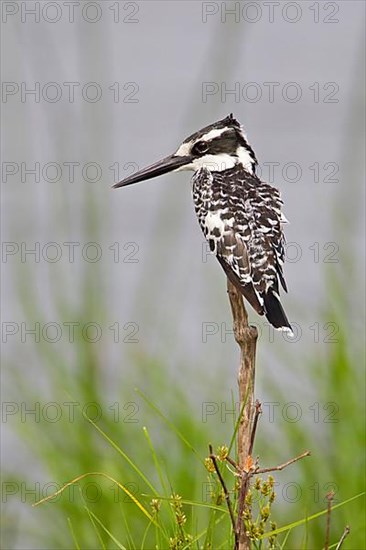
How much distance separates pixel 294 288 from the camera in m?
5.52

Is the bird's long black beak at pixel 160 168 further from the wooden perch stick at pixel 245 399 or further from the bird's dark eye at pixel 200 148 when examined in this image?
the wooden perch stick at pixel 245 399

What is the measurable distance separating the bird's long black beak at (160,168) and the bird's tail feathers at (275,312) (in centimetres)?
46

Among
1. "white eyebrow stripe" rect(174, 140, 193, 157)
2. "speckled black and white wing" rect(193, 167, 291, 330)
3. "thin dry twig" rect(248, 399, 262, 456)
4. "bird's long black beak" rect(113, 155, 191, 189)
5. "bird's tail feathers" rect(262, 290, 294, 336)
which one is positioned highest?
"white eyebrow stripe" rect(174, 140, 193, 157)

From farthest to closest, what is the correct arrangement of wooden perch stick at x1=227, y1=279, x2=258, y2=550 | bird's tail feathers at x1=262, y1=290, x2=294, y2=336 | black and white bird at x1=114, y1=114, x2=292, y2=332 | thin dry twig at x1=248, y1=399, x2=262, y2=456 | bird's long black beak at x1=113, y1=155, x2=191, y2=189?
bird's long black beak at x1=113, y1=155, x2=191, y2=189, black and white bird at x1=114, y1=114, x2=292, y2=332, bird's tail feathers at x1=262, y1=290, x2=294, y2=336, wooden perch stick at x1=227, y1=279, x2=258, y2=550, thin dry twig at x1=248, y1=399, x2=262, y2=456

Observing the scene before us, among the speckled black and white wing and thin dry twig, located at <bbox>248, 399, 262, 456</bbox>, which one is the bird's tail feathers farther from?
→ thin dry twig, located at <bbox>248, 399, 262, 456</bbox>

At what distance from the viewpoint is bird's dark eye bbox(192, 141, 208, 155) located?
2.88 meters

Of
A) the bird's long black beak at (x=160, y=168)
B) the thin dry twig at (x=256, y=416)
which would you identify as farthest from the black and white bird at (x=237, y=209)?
the thin dry twig at (x=256, y=416)

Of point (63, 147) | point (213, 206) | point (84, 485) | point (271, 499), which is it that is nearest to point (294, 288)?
point (63, 147)

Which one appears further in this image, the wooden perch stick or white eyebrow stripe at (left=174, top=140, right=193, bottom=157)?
white eyebrow stripe at (left=174, top=140, right=193, bottom=157)

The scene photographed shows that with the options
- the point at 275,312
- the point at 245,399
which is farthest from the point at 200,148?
the point at 245,399

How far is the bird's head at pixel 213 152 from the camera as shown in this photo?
2.86 metres

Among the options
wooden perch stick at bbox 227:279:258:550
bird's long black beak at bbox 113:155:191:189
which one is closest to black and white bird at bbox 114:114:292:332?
bird's long black beak at bbox 113:155:191:189

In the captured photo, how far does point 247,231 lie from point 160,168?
0.29 metres

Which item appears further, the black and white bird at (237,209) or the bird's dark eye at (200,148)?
the bird's dark eye at (200,148)
